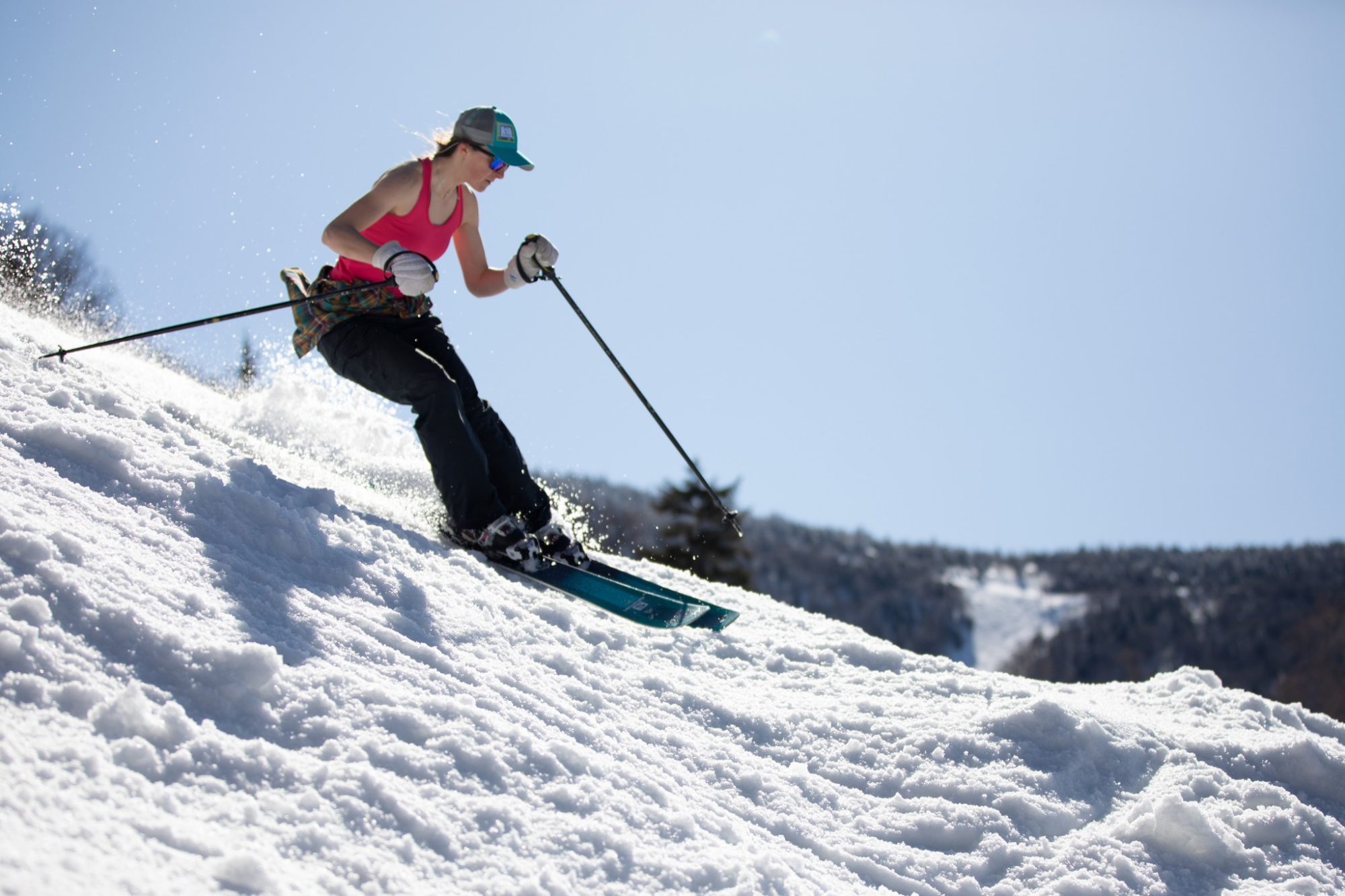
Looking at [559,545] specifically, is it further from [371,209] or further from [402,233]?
[371,209]

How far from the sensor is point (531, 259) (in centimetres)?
573

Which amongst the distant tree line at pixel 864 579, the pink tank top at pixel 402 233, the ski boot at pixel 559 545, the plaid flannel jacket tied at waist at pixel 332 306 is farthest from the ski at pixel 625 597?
the distant tree line at pixel 864 579

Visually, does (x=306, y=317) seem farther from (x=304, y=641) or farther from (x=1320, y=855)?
(x=1320, y=855)

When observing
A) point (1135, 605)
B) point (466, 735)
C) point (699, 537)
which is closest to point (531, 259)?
point (466, 735)

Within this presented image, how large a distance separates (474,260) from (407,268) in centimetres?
116

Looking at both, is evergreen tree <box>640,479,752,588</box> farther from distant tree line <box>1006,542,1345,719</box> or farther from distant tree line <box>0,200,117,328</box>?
distant tree line <box>1006,542,1345,719</box>

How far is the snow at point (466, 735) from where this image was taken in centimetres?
217

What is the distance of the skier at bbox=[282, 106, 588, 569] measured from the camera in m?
4.90

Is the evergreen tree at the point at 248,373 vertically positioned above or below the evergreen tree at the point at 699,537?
below

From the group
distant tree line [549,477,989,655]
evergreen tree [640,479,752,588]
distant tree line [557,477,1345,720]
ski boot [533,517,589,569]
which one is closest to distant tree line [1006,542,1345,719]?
distant tree line [557,477,1345,720]

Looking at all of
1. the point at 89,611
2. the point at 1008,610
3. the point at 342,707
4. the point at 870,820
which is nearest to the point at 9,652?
the point at 89,611

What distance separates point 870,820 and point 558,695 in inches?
43.6

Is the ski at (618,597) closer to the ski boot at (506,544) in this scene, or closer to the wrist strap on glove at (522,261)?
the ski boot at (506,544)

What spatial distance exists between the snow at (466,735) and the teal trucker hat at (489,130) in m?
2.02
